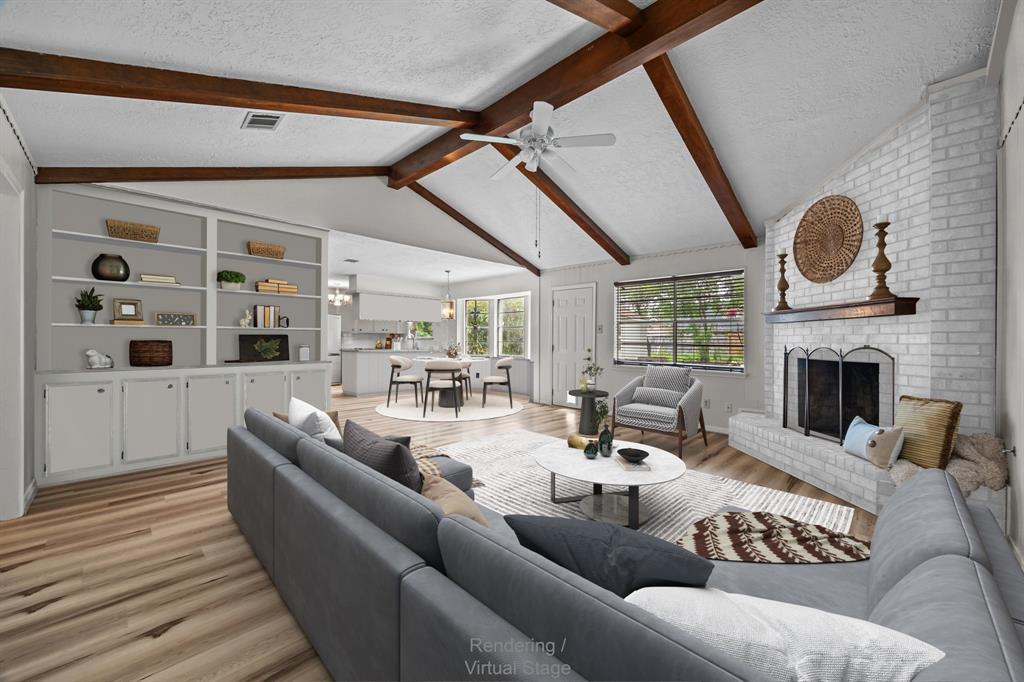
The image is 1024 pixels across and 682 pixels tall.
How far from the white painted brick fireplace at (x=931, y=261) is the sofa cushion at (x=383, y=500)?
3323mm

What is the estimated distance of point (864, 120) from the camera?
3406 millimetres

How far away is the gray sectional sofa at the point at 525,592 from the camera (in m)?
0.74

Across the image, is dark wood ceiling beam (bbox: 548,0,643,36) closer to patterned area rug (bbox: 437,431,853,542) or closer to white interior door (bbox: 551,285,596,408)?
patterned area rug (bbox: 437,431,853,542)

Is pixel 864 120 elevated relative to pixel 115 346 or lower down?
elevated

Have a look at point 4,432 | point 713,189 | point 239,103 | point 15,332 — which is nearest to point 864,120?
point 713,189

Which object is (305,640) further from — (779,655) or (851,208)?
(851,208)

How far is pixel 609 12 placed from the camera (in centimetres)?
265

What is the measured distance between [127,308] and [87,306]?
1.02 ft

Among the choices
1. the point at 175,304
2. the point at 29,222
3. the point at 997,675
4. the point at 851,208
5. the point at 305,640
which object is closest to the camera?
the point at 997,675

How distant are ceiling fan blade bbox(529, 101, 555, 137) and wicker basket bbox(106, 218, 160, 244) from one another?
351 centimetres

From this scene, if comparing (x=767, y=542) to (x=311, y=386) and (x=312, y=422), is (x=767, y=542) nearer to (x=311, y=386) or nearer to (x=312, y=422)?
(x=312, y=422)

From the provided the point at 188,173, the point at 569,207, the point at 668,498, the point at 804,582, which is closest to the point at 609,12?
the point at 804,582

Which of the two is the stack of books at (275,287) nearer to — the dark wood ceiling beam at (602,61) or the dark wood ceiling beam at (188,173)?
the dark wood ceiling beam at (188,173)

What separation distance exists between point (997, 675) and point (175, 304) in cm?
554
